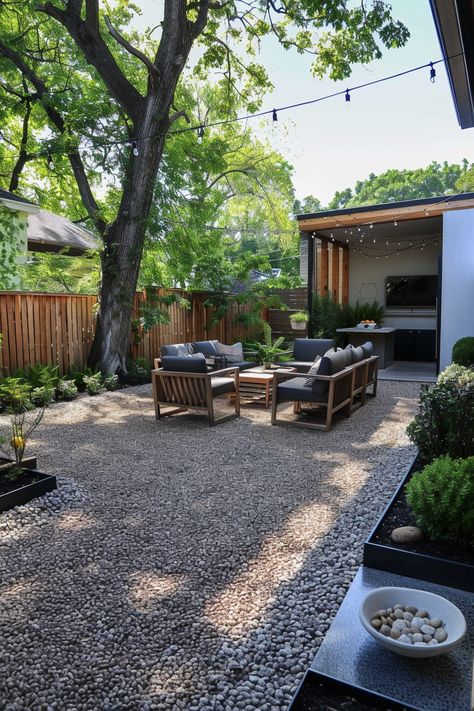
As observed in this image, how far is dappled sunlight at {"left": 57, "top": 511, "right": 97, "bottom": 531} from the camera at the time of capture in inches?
122

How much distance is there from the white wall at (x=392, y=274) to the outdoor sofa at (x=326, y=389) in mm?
7468

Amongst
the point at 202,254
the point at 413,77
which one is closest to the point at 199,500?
the point at 413,77

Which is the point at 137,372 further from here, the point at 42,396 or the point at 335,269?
the point at 335,269

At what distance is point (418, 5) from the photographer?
5848 millimetres

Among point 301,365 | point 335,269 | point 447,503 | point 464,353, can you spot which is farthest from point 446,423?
point 335,269

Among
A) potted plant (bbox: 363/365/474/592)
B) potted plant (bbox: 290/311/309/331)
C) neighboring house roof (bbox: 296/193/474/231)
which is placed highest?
neighboring house roof (bbox: 296/193/474/231)

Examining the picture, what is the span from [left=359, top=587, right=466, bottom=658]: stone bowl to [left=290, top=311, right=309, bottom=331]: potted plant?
391 inches

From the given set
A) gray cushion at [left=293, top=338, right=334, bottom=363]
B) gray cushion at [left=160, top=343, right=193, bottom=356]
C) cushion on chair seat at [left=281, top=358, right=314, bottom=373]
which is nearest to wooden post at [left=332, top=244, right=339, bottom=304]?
gray cushion at [left=293, top=338, right=334, bottom=363]

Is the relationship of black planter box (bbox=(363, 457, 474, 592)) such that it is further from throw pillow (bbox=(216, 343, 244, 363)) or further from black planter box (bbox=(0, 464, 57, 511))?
throw pillow (bbox=(216, 343, 244, 363))

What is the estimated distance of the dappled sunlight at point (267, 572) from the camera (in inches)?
84.7

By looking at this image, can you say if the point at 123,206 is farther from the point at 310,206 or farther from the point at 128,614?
the point at 310,206

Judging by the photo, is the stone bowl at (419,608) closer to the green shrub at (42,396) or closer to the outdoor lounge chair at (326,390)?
the outdoor lounge chair at (326,390)

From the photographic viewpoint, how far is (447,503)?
2453 mm

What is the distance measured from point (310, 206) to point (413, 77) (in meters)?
43.3
